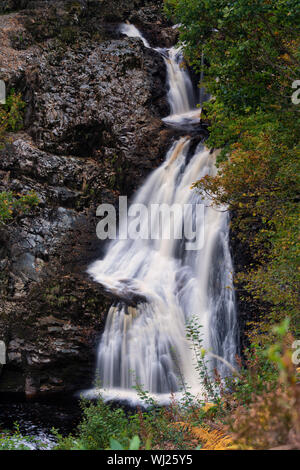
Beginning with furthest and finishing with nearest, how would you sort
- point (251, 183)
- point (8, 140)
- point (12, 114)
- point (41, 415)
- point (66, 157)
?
point (12, 114) → point (66, 157) → point (8, 140) → point (41, 415) → point (251, 183)

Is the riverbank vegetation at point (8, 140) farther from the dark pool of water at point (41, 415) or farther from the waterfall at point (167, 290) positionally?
the dark pool of water at point (41, 415)

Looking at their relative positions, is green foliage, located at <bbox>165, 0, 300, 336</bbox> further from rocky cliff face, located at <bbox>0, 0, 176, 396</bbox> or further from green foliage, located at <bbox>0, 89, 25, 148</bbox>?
green foliage, located at <bbox>0, 89, 25, 148</bbox>

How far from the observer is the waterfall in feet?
32.4

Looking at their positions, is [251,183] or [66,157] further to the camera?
[66,157]

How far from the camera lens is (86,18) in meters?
19.9

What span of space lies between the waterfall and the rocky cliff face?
0.72 meters

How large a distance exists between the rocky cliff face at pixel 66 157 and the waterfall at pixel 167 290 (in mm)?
724

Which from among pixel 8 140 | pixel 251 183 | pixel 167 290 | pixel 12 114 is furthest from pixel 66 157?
pixel 251 183

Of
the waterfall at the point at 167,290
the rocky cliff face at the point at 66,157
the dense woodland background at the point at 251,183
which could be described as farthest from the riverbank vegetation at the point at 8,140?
the dense woodland background at the point at 251,183

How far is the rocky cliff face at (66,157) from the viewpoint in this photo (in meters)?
10.3

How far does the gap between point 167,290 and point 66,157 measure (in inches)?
299

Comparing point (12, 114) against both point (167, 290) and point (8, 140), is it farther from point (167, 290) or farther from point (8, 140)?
point (167, 290)

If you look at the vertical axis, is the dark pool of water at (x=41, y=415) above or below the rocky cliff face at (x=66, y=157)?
below

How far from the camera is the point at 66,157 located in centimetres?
1551
